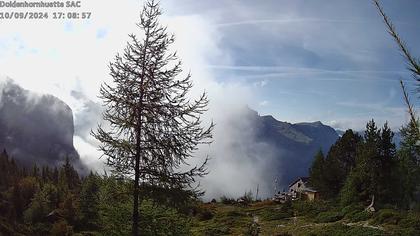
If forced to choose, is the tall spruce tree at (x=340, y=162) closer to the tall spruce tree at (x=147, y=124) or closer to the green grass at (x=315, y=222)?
the green grass at (x=315, y=222)

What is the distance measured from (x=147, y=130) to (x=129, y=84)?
6.30 ft

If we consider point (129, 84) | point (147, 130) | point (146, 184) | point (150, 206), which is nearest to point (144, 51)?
point (129, 84)

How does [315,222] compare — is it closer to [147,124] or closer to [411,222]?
[411,222]

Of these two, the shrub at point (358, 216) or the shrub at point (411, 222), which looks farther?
Answer: the shrub at point (358, 216)

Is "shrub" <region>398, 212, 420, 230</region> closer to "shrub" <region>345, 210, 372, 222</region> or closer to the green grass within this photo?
the green grass

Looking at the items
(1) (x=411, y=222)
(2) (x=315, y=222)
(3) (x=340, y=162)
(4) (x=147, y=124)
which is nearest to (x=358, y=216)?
(2) (x=315, y=222)

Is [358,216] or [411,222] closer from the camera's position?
[411,222]

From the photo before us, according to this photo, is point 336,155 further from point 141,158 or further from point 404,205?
point 141,158

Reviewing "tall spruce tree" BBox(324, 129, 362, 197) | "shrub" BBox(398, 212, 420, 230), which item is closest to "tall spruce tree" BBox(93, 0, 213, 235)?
"shrub" BBox(398, 212, 420, 230)

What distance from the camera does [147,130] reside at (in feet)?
48.2

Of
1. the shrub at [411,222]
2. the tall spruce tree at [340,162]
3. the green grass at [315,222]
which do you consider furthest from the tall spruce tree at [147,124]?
the tall spruce tree at [340,162]

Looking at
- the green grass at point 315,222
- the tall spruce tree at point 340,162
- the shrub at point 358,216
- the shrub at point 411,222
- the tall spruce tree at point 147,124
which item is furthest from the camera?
the tall spruce tree at point 340,162

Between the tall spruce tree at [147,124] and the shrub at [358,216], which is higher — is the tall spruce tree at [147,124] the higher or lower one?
the higher one

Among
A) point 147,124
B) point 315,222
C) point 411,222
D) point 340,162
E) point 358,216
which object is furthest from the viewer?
point 340,162
